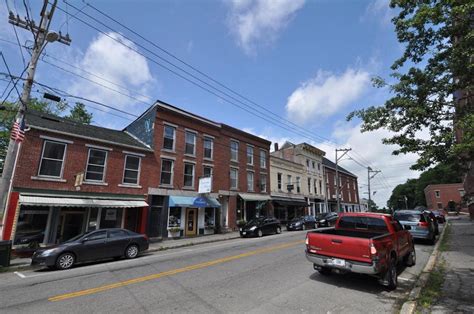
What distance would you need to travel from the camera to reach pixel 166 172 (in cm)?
2122

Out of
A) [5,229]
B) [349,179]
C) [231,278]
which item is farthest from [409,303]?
[349,179]

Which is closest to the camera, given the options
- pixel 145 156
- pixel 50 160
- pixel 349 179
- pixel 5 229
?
pixel 5 229

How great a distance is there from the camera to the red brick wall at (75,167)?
48.3 ft

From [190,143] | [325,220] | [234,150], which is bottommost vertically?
[325,220]

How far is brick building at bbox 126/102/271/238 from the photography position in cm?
2064

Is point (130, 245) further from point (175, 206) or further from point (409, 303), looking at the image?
point (409, 303)

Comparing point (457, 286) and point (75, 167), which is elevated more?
point (75, 167)

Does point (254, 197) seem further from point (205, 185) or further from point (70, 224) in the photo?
point (70, 224)

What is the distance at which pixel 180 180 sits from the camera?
71.6 feet

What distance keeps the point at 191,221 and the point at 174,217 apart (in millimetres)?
1792

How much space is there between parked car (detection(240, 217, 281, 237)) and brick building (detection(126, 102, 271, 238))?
3.73m

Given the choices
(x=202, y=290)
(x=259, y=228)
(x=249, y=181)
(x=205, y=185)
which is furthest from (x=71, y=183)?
(x=249, y=181)

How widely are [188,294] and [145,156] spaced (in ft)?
50.7

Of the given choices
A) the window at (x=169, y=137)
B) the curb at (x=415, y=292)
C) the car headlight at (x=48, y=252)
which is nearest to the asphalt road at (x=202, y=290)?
the curb at (x=415, y=292)
